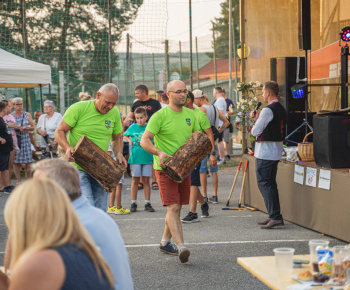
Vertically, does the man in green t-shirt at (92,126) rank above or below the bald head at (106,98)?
below

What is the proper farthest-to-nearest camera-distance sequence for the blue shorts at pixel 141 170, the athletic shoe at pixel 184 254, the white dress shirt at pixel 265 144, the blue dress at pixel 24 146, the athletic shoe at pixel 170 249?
the blue dress at pixel 24 146 → the blue shorts at pixel 141 170 → the white dress shirt at pixel 265 144 → the athletic shoe at pixel 170 249 → the athletic shoe at pixel 184 254

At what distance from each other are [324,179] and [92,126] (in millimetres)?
2922

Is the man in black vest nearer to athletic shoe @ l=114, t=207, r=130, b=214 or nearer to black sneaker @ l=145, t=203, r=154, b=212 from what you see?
black sneaker @ l=145, t=203, r=154, b=212

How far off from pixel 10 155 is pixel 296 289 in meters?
10.5

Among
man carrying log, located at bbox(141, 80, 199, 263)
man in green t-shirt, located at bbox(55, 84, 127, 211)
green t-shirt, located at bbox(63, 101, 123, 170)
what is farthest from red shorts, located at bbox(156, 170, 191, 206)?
green t-shirt, located at bbox(63, 101, 123, 170)

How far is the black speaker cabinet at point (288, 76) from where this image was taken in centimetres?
1160

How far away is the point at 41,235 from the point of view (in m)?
2.21

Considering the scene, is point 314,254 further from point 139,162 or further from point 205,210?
point 139,162

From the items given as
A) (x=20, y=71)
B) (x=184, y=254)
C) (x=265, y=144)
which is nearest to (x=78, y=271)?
(x=184, y=254)

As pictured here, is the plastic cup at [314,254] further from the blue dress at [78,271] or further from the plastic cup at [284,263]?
the blue dress at [78,271]

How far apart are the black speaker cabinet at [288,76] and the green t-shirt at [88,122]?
231 inches

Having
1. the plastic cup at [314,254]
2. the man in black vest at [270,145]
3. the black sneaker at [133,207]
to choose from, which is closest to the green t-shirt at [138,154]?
the black sneaker at [133,207]

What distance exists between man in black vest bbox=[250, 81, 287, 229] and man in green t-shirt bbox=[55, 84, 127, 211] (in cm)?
230

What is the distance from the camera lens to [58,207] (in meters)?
2.22
